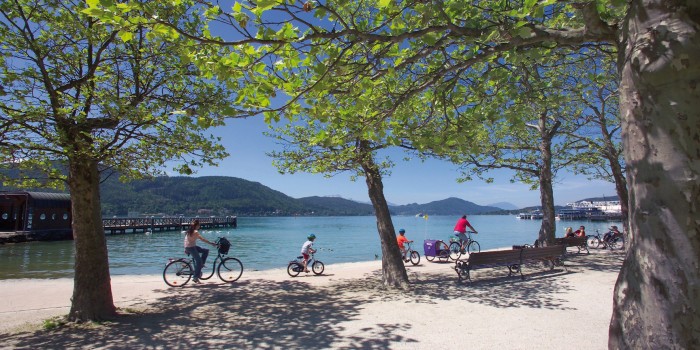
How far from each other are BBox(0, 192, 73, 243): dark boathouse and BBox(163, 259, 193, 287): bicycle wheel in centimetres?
4498

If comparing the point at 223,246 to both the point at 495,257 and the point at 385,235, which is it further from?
the point at 495,257

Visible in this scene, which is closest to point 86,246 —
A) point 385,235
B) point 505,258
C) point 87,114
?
point 87,114

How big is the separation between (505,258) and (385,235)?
3570mm

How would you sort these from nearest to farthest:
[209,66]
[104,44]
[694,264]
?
[694,264]
[209,66]
[104,44]

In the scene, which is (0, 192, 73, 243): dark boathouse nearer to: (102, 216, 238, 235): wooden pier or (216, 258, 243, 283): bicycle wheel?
(102, 216, 238, 235): wooden pier

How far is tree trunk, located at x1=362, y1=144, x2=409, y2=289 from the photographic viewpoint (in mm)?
10969

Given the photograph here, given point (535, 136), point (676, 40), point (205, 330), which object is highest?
point (535, 136)

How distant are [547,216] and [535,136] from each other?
3194 mm

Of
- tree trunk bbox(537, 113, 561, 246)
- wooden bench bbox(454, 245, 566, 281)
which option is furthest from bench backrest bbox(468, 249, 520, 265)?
tree trunk bbox(537, 113, 561, 246)

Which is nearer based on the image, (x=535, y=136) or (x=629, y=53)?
(x=629, y=53)

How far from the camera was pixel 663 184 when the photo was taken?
241cm

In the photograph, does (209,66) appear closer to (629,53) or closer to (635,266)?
(629,53)

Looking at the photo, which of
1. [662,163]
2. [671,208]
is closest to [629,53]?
[662,163]

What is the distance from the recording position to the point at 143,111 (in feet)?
22.7
